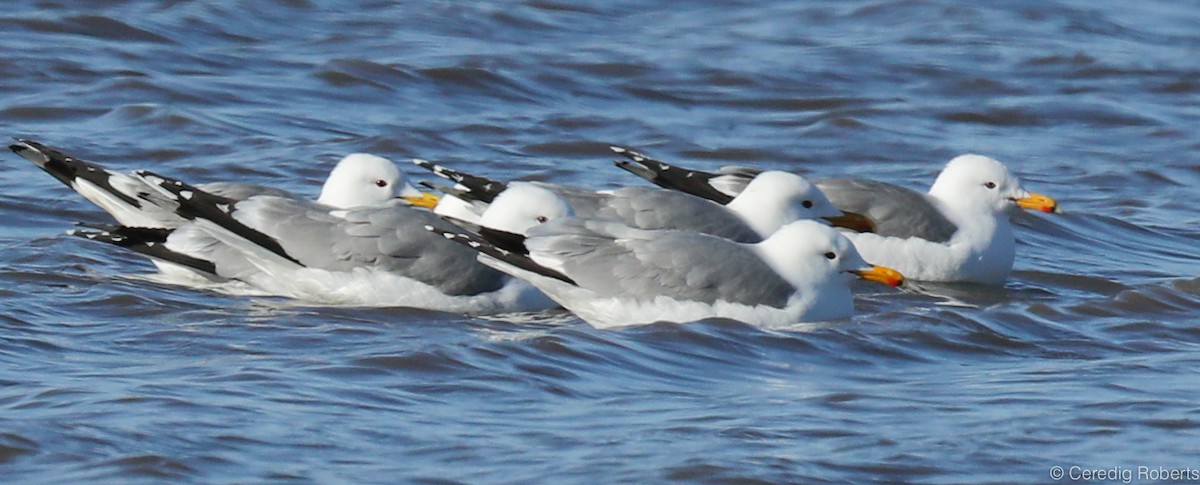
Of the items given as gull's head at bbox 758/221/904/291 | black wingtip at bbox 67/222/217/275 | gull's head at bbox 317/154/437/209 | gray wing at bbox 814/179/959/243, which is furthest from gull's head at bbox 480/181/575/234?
gray wing at bbox 814/179/959/243

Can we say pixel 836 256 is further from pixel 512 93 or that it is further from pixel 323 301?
pixel 512 93

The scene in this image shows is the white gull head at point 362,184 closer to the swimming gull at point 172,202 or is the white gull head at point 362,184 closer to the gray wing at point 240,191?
the swimming gull at point 172,202

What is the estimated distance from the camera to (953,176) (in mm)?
12016

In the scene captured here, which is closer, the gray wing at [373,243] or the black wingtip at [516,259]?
the black wingtip at [516,259]

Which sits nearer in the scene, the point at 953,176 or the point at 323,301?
the point at 323,301

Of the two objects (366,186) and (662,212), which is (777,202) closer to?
(662,212)

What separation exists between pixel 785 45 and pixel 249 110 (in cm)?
611

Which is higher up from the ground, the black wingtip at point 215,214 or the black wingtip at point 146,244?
the black wingtip at point 215,214

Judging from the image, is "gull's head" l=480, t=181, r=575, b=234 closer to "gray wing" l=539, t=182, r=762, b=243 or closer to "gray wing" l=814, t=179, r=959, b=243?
"gray wing" l=539, t=182, r=762, b=243

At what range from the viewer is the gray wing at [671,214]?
1080 cm

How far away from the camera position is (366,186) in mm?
11031

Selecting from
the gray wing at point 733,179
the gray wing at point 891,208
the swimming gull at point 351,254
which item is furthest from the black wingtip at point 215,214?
the gray wing at point 891,208

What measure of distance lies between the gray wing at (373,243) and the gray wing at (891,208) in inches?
93.5

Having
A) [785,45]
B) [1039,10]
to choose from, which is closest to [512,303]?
[785,45]
